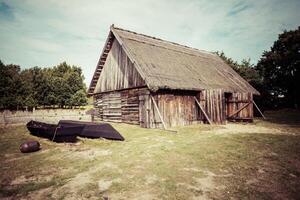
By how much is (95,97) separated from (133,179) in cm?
1748

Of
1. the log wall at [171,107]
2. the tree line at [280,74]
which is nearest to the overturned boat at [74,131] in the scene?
the log wall at [171,107]

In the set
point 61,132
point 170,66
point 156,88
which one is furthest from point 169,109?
point 61,132

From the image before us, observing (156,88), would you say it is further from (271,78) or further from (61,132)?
(271,78)

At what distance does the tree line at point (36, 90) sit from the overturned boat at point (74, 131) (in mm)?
30056

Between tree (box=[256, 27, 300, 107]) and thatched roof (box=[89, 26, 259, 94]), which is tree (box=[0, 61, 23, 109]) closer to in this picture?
thatched roof (box=[89, 26, 259, 94])

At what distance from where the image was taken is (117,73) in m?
17.8

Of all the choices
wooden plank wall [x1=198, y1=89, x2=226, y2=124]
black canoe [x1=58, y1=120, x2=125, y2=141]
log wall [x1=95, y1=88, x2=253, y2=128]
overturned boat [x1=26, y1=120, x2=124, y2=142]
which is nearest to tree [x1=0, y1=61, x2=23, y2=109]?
log wall [x1=95, y1=88, x2=253, y2=128]

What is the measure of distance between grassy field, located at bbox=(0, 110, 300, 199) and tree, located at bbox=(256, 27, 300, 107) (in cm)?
2587

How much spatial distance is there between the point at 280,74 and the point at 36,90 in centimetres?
4765

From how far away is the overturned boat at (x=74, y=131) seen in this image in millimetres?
9859

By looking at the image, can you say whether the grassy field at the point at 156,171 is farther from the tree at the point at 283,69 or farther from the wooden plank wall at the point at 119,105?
the tree at the point at 283,69

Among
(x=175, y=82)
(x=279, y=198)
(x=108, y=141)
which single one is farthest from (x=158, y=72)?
(x=279, y=198)

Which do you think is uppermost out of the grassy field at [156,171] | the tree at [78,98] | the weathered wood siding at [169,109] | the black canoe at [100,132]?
the tree at [78,98]

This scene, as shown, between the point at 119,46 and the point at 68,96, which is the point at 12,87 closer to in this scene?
the point at 68,96
